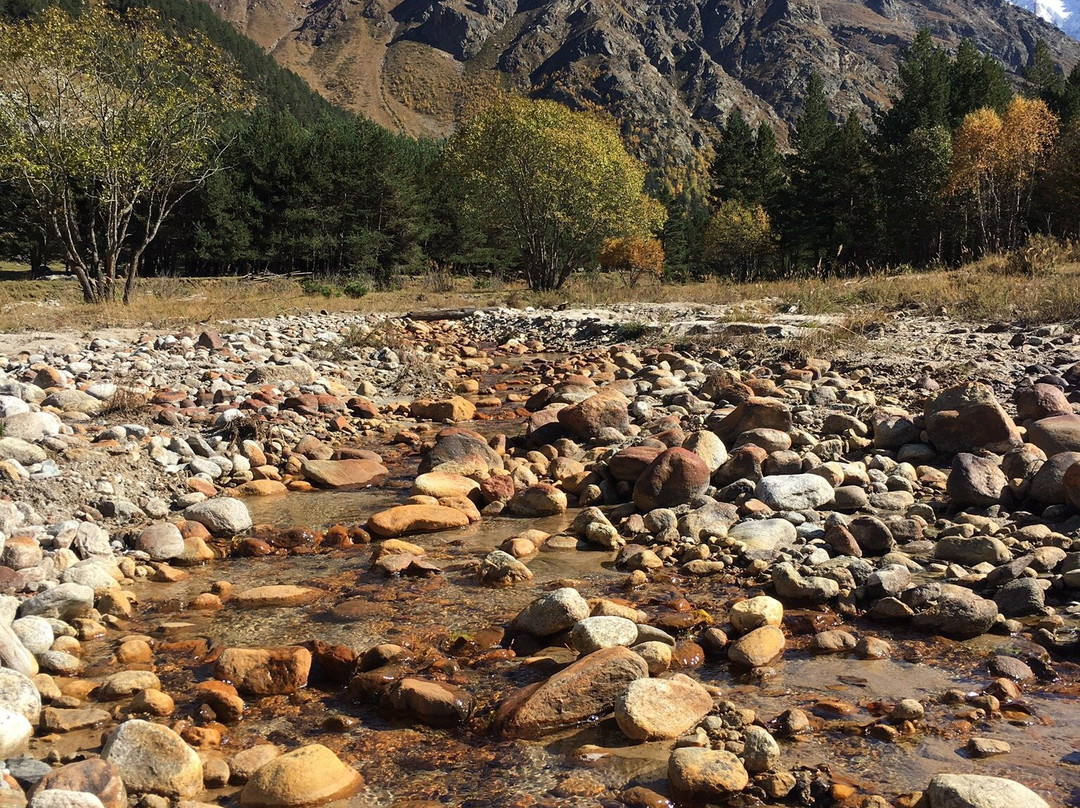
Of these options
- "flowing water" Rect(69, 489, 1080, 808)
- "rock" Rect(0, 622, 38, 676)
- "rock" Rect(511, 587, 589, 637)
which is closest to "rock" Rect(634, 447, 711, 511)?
"flowing water" Rect(69, 489, 1080, 808)

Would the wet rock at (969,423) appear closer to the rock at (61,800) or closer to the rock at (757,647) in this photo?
the rock at (757,647)

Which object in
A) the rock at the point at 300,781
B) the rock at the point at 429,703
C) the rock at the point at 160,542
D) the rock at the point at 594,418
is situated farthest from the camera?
the rock at the point at 594,418

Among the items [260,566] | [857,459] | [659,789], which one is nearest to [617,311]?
[857,459]

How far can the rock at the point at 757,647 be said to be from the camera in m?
3.90

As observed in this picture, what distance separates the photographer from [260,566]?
5.70 metres

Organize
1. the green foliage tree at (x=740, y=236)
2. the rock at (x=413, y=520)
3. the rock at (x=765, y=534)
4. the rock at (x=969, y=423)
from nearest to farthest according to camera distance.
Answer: the rock at (x=765, y=534) < the rock at (x=413, y=520) < the rock at (x=969, y=423) < the green foliage tree at (x=740, y=236)

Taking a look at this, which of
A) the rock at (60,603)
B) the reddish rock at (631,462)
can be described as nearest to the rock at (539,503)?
the reddish rock at (631,462)

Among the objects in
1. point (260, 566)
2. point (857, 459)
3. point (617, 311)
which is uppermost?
point (617, 311)

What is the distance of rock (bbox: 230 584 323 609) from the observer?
4.95 m

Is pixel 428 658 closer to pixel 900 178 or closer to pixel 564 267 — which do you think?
pixel 564 267

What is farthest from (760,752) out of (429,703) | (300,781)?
(300,781)

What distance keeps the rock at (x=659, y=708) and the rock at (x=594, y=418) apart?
5.45 m

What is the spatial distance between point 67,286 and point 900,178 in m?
42.1

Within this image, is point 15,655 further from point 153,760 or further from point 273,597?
point 273,597
